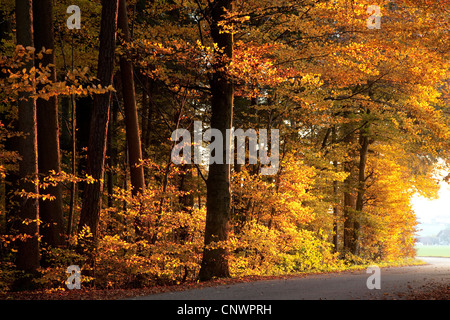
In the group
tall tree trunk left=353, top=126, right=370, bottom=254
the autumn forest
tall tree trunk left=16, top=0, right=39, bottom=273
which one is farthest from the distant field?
tall tree trunk left=16, top=0, right=39, bottom=273

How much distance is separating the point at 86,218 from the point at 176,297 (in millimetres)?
4071

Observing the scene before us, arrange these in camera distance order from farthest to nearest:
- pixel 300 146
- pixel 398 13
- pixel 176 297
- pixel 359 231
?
pixel 359 231 < pixel 300 146 < pixel 398 13 < pixel 176 297

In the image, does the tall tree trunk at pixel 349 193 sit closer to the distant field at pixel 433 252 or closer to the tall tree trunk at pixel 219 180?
the tall tree trunk at pixel 219 180

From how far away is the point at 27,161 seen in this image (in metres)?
10.1

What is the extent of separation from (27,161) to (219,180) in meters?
4.67

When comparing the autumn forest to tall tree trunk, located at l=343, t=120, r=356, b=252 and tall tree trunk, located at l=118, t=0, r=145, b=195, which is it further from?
tall tree trunk, located at l=343, t=120, r=356, b=252

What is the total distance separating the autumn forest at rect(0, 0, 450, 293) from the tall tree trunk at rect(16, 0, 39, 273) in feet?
0.10

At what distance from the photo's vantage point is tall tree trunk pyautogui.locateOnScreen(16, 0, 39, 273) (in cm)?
994

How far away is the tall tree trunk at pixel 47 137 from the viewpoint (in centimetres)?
1159

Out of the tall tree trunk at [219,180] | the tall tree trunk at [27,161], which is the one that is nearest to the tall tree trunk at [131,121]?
the tall tree trunk at [219,180]

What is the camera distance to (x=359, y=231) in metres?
23.5

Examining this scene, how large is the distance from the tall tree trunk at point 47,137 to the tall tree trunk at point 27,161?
4.19 feet

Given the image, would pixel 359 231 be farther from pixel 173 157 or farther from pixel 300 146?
pixel 173 157
